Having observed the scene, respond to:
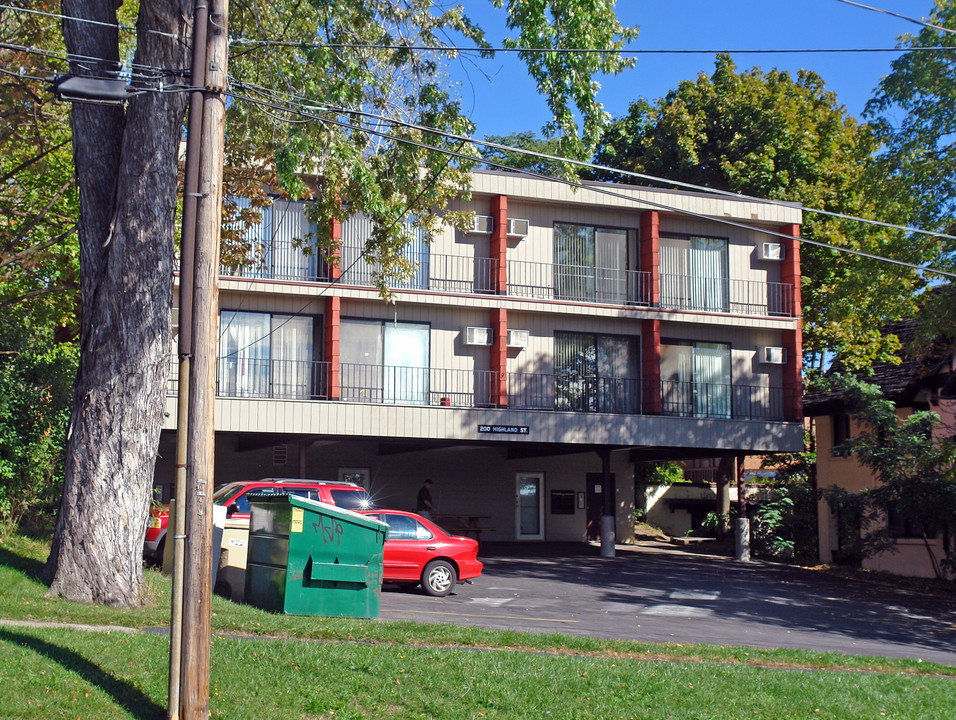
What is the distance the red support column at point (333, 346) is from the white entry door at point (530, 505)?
8349 mm

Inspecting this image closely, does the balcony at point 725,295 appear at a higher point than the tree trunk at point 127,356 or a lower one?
higher

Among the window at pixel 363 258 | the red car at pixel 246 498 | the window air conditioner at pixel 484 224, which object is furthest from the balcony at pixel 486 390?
the red car at pixel 246 498

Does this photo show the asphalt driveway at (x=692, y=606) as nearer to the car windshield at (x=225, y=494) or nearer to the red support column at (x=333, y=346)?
the car windshield at (x=225, y=494)

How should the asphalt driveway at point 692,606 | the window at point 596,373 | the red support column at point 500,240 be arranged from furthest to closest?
the window at point 596,373 < the red support column at point 500,240 < the asphalt driveway at point 692,606

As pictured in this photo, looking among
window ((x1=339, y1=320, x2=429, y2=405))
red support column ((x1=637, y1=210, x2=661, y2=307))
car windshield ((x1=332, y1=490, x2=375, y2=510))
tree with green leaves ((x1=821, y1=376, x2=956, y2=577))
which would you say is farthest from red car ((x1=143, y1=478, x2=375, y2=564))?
red support column ((x1=637, y1=210, x2=661, y2=307))

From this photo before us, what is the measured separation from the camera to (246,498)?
15945mm

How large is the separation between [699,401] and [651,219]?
17.5 feet

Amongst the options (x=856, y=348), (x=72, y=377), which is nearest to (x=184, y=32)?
(x=72, y=377)

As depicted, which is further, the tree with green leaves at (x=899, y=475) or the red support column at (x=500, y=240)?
the red support column at (x=500, y=240)

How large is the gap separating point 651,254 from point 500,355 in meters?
5.29

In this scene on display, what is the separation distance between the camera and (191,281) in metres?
8.10

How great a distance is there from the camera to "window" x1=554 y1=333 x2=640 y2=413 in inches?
1064

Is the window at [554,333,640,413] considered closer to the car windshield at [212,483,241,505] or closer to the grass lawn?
the car windshield at [212,483,241,505]

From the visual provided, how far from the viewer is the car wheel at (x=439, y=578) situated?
17.1 m
